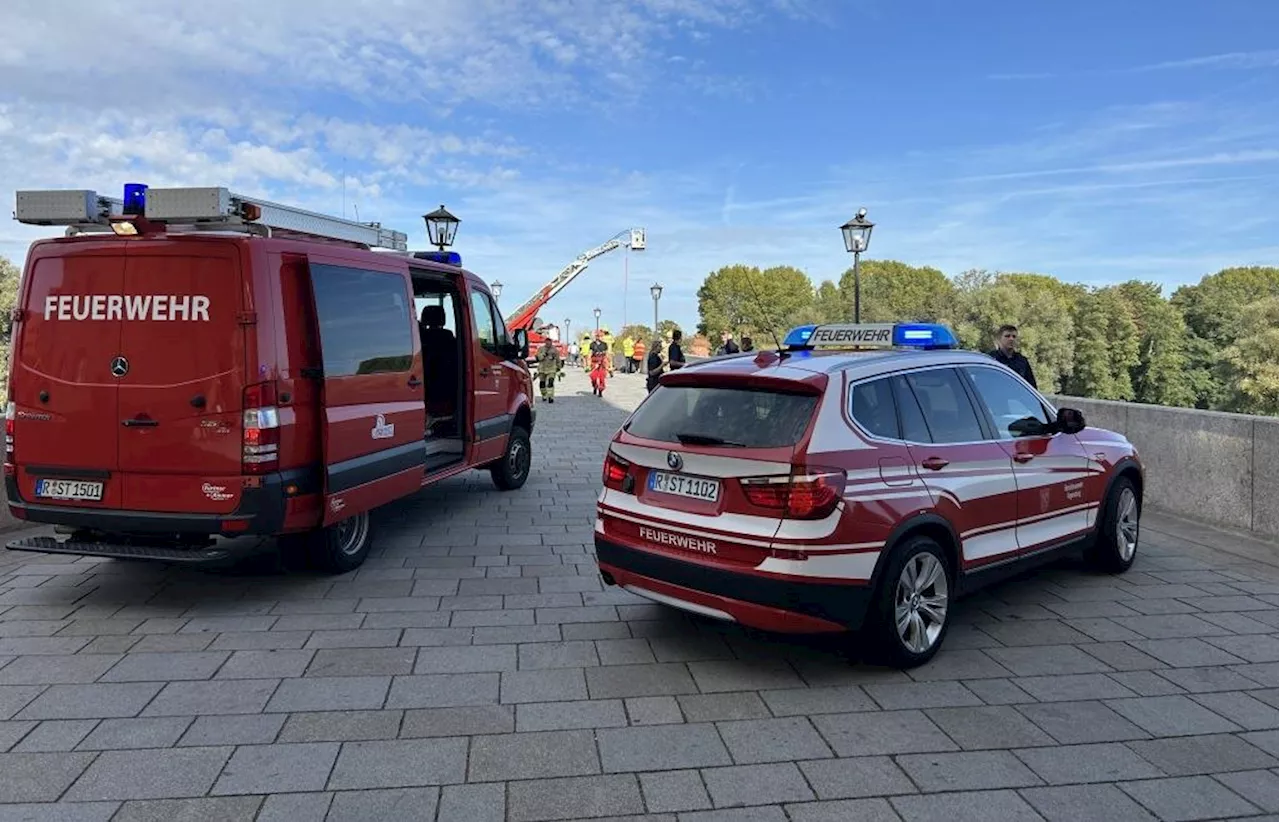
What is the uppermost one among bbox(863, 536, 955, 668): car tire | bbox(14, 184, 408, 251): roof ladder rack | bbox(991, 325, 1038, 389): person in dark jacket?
bbox(14, 184, 408, 251): roof ladder rack

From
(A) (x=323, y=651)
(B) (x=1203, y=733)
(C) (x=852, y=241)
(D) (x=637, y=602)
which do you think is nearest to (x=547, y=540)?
(D) (x=637, y=602)

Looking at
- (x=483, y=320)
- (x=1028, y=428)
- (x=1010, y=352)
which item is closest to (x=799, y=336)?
(x=1028, y=428)

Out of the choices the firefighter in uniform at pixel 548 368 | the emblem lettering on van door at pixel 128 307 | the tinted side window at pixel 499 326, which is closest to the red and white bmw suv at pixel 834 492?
the emblem lettering on van door at pixel 128 307

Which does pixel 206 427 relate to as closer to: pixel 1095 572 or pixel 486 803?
pixel 486 803

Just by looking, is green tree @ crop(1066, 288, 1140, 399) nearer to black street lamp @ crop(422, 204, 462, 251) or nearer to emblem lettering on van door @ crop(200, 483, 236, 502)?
black street lamp @ crop(422, 204, 462, 251)

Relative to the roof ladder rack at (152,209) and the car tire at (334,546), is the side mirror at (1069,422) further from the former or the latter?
the roof ladder rack at (152,209)

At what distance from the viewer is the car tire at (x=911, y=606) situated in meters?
4.23

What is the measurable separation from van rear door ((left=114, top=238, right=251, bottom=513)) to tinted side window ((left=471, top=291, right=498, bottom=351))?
3512 mm

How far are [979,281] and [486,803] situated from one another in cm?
8479

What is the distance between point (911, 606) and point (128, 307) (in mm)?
4862

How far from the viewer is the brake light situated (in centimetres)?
→ 479

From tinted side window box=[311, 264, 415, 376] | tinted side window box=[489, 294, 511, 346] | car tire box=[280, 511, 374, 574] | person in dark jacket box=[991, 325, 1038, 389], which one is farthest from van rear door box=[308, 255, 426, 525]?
person in dark jacket box=[991, 325, 1038, 389]

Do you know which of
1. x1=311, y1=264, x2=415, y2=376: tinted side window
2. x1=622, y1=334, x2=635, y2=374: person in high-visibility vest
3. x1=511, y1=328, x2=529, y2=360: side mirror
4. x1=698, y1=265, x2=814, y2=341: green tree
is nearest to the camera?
x1=311, y1=264, x2=415, y2=376: tinted side window

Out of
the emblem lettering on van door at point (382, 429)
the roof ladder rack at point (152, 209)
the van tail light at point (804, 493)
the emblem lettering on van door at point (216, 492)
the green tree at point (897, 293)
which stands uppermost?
the green tree at point (897, 293)
